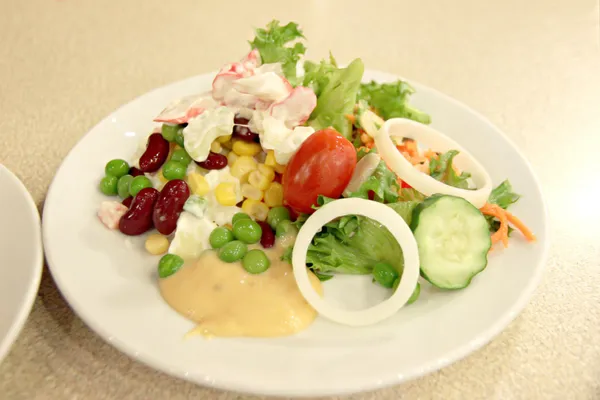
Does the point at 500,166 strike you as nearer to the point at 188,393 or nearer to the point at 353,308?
the point at 353,308

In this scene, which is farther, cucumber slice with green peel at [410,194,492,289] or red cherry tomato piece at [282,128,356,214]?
red cherry tomato piece at [282,128,356,214]

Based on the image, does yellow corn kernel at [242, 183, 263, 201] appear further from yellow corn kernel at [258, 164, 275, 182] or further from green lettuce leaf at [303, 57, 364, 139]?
green lettuce leaf at [303, 57, 364, 139]

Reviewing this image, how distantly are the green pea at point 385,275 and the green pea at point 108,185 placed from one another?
4.06 ft

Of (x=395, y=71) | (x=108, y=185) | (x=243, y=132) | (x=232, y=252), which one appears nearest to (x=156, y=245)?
(x=232, y=252)

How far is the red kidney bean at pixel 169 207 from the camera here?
2.18m

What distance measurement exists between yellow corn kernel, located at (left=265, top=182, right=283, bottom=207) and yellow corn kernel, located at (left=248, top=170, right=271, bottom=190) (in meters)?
0.03

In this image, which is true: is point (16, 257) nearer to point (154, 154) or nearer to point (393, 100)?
point (154, 154)

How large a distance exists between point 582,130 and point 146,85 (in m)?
2.79

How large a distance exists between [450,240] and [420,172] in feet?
1.20

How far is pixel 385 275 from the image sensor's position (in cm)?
200

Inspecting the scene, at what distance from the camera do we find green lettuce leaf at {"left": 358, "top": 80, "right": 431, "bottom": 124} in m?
2.76

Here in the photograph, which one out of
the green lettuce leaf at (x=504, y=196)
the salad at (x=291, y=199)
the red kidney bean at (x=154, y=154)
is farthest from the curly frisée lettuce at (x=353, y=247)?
the red kidney bean at (x=154, y=154)

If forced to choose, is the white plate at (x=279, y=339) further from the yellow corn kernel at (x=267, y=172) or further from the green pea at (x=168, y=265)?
the yellow corn kernel at (x=267, y=172)

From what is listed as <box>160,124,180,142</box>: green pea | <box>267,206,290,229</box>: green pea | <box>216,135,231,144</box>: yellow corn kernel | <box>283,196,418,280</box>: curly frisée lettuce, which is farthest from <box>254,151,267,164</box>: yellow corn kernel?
<box>283,196,418,280</box>: curly frisée lettuce
